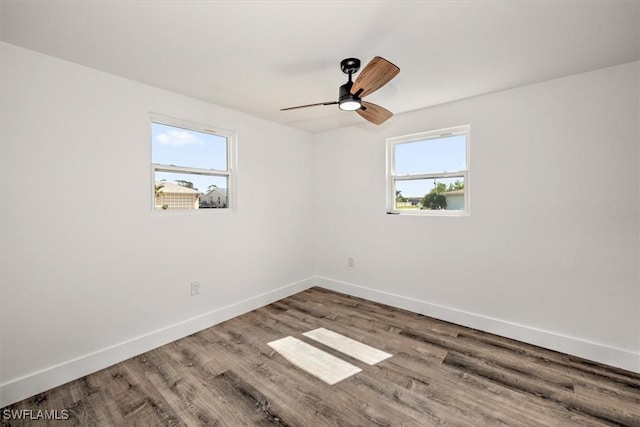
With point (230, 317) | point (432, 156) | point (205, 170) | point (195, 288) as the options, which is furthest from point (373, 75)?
point (230, 317)

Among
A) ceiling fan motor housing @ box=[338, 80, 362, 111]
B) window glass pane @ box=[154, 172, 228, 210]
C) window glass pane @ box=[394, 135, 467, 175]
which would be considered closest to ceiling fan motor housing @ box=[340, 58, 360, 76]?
ceiling fan motor housing @ box=[338, 80, 362, 111]

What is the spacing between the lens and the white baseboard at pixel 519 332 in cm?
227

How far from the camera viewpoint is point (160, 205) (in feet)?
8.97

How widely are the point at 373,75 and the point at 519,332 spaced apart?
2738 millimetres

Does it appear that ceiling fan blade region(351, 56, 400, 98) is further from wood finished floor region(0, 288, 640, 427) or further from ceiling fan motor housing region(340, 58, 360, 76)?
wood finished floor region(0, 288, 640, 427)

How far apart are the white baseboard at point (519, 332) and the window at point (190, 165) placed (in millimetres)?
2309

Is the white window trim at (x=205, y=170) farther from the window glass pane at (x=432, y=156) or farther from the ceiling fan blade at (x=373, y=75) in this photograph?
the window glass pane at (x=432, y=156)

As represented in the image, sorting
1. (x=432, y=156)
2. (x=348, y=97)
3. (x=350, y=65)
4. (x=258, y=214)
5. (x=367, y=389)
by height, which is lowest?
(x=367, y=389)

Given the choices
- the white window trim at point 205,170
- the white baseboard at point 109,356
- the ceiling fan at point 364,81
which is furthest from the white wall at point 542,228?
the white baseboard at point 109,356

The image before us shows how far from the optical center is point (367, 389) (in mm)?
2025

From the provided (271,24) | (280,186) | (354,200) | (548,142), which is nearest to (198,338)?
(280,186)

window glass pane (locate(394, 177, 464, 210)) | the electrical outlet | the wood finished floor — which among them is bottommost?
the wood finished floor

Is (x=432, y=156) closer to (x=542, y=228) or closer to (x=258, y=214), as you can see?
(x=542, y=228)

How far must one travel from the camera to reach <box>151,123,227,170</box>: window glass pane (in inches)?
106
